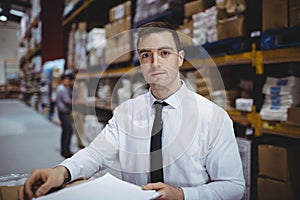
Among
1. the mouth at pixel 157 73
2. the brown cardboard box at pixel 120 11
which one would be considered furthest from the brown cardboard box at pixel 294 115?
the brown cardboard box at pixel 120 11

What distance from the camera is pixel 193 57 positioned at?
126 cm

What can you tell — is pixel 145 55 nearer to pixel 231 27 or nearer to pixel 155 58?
pixel 155 58

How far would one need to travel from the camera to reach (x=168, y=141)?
34.0 inches

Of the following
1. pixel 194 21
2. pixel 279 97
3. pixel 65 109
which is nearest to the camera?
pixel 65 109

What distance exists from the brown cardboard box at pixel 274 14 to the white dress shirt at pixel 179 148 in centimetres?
50

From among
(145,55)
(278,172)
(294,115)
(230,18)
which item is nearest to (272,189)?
(278,172)

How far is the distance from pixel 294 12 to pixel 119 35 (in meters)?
0.76

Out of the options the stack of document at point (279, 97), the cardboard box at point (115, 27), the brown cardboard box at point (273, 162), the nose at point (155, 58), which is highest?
the cardboard box at point (115, 27)

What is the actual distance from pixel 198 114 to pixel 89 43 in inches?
34.4

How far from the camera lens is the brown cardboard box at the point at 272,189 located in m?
1.21

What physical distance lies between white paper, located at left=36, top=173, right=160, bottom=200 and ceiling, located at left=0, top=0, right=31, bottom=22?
0.55 m

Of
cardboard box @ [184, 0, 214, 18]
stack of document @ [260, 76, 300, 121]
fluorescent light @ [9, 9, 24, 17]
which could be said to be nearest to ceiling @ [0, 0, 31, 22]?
fluorescent light @ [9, 9, 24, 17]

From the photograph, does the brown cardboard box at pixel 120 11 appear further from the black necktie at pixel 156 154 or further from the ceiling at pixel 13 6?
the black necktie at pixel 156 154

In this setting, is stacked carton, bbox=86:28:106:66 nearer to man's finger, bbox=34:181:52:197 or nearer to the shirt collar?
the shirt collar
